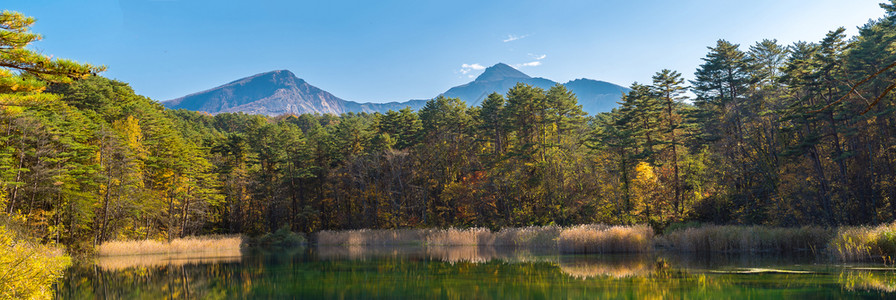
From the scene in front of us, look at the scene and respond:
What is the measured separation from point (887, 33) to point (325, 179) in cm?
4550

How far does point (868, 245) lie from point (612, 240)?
33.6 ft

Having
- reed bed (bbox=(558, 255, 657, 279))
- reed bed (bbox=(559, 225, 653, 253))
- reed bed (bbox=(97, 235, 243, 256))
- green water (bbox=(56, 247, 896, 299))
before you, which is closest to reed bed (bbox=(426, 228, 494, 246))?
reed bed (bbox=(559, 225, 653, 253))

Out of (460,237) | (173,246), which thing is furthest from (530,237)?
(173,246)

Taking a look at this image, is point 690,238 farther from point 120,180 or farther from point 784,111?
point 120,180

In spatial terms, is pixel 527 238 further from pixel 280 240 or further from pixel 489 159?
pixel 280 240

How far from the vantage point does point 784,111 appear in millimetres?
27844

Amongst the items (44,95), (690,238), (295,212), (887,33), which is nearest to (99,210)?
(295,212)

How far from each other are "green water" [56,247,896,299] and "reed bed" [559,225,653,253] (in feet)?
9.99

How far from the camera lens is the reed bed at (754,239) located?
2177 cm

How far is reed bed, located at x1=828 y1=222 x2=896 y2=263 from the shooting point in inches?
653

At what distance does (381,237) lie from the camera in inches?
1615

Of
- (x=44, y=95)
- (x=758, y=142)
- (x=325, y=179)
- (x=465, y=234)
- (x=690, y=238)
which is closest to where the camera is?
(x=44, y=95)

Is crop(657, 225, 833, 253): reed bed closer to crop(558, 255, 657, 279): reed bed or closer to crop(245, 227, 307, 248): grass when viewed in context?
crop(558, 255, 657, 279): reed bed

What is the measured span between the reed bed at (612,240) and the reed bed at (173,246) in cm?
2674
